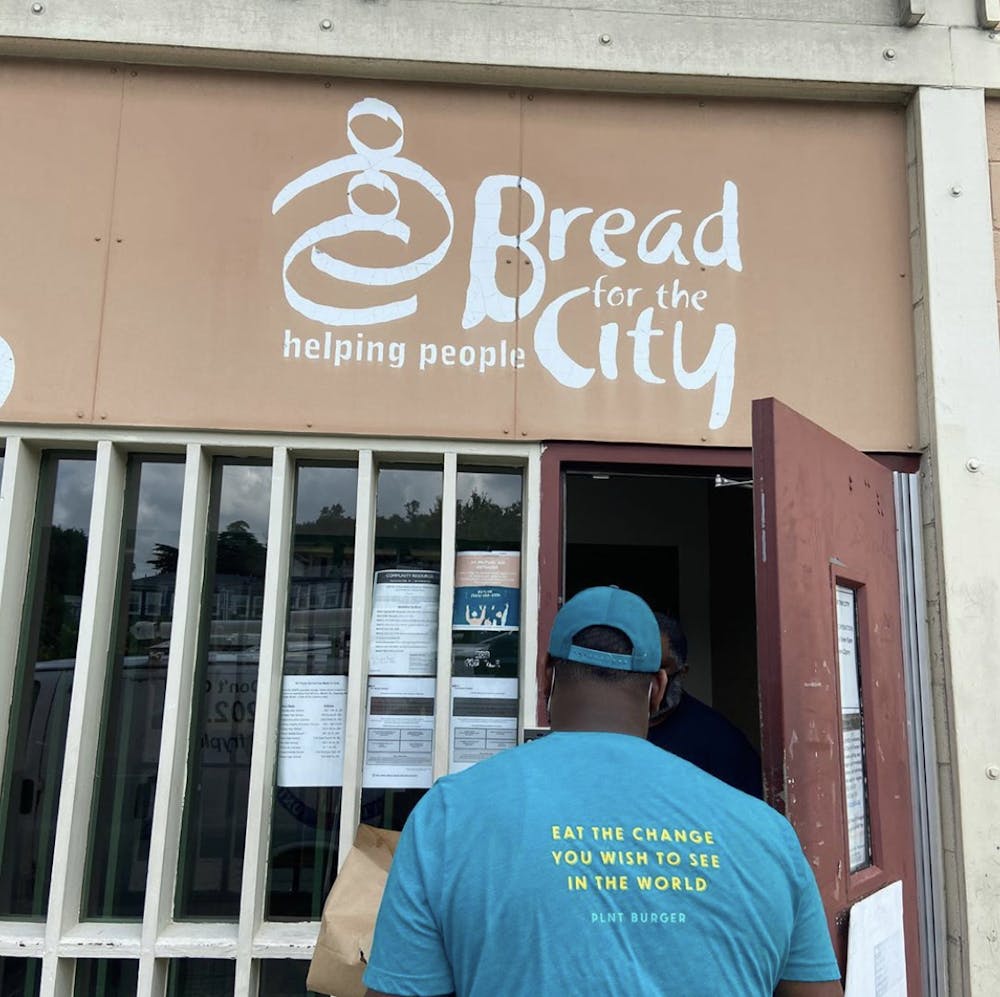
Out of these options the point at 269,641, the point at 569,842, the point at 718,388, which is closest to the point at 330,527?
the point at 269,641

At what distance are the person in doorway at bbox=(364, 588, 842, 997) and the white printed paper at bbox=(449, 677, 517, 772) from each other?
150 centimetres

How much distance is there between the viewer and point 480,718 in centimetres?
286

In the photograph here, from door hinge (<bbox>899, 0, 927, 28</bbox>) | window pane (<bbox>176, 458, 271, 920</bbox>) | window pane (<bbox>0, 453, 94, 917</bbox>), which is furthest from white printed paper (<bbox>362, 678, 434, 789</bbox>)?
door hinge (<bbox>899, 0, 927, 28</bbox>)

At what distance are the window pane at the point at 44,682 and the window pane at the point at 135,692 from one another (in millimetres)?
148

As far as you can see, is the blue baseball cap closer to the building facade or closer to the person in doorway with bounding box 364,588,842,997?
the person in doorway with bounding box 364,588,842,997

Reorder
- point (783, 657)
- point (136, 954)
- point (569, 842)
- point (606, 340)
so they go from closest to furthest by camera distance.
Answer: point (569, 842) < point (783, 657) < point (136, 954) < point (606, 340)

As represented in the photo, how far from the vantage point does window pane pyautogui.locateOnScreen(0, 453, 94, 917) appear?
111 inches

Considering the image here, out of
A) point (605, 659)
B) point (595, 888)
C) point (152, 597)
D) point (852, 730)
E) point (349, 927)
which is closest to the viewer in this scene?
point (595, 888)

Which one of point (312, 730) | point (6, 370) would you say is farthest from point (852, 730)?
point (6, 370)

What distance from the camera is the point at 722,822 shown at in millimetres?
1294

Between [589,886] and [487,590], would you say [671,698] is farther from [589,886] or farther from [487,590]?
[589,886]

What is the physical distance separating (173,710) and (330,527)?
785mm

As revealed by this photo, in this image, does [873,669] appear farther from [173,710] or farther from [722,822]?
[173,710]

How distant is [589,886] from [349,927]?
1.07 meters
